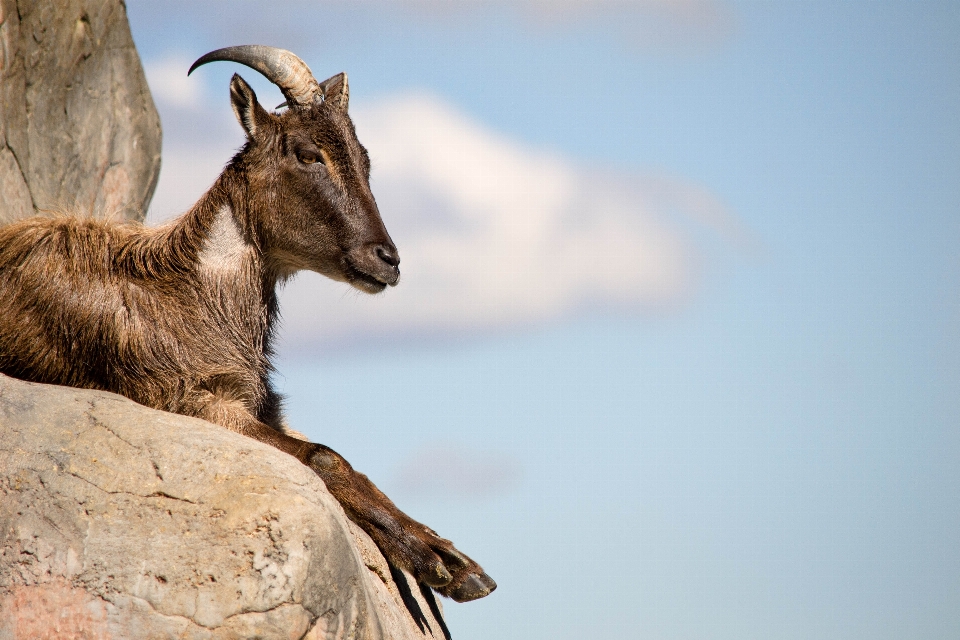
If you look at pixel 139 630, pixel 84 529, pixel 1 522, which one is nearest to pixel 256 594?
pixel 139 630

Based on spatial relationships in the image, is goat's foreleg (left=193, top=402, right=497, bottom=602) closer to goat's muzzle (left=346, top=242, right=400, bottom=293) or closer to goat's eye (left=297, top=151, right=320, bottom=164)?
goat's muzzle (left=346, top=242, right=400, bottom=293)

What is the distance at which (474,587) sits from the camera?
21.6ft

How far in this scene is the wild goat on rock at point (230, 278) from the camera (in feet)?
22.7

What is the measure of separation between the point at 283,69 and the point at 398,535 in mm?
3138

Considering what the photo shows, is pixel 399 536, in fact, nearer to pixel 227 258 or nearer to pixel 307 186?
pixel 227 258

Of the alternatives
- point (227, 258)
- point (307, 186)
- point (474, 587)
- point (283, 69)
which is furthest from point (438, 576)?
point (283, 69)

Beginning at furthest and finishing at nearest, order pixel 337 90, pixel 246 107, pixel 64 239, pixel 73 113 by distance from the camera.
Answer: pixel 73 113
pixel 337 90
pixel 246 107
pixel 64 239

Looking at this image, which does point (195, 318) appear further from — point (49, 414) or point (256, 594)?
point (256, 594)

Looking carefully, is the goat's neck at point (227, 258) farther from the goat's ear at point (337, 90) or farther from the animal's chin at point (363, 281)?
the goat's ear at point (337, 90)

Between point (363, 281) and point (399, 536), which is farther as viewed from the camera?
point (363, 281)

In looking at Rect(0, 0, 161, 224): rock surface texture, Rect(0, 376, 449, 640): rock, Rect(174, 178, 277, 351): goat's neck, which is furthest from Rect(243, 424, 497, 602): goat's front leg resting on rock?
Rect(0, 0, 161, 224): rock surface texture

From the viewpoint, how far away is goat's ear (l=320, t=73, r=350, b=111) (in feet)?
26.2

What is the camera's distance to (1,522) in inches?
213

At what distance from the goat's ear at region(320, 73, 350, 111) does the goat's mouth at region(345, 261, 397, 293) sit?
1.19 meters
